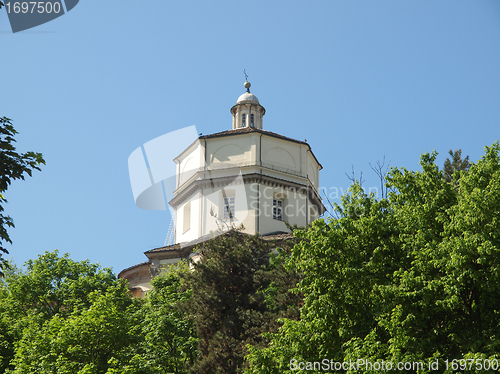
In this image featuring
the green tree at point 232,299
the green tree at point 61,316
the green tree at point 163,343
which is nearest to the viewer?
the green tree at point 232,299

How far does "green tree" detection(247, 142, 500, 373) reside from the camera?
1509cm

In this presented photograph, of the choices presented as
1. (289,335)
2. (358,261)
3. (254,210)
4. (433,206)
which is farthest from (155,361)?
(254,210)

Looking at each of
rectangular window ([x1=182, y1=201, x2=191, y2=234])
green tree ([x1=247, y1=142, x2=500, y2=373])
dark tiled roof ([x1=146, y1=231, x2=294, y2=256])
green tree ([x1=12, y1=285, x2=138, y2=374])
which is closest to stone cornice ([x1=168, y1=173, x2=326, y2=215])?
rectangular window ([x1=182, y1=201, x2=191, y2=234])

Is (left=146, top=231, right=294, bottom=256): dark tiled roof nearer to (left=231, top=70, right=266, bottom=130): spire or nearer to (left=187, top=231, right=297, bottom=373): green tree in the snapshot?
(left=187, top=231, right=297, bottom=373): green tree

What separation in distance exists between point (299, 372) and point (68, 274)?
19.8 meters

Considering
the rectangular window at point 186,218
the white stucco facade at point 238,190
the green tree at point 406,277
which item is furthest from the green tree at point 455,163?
the green tree at point 406,277

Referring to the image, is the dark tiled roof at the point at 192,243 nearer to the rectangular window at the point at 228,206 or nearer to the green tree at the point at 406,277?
the rectangular window at the point at 228,206

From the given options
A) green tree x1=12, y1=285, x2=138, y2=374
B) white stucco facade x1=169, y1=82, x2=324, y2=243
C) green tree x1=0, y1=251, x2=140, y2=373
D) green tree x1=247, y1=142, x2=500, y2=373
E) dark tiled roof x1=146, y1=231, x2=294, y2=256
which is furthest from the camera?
white stucco facade x1=169, y1=82, x2=324, y2=243

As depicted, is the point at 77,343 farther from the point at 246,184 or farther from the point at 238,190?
the point at 246,184

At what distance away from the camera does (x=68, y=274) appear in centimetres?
3309

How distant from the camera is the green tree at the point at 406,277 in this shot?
1509cm

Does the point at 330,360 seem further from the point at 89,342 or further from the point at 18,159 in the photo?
the point at 89,342

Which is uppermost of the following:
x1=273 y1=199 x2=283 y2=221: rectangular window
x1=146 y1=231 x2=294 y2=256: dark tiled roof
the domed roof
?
the domed roof

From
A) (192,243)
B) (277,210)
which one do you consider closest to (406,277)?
(192,243)
